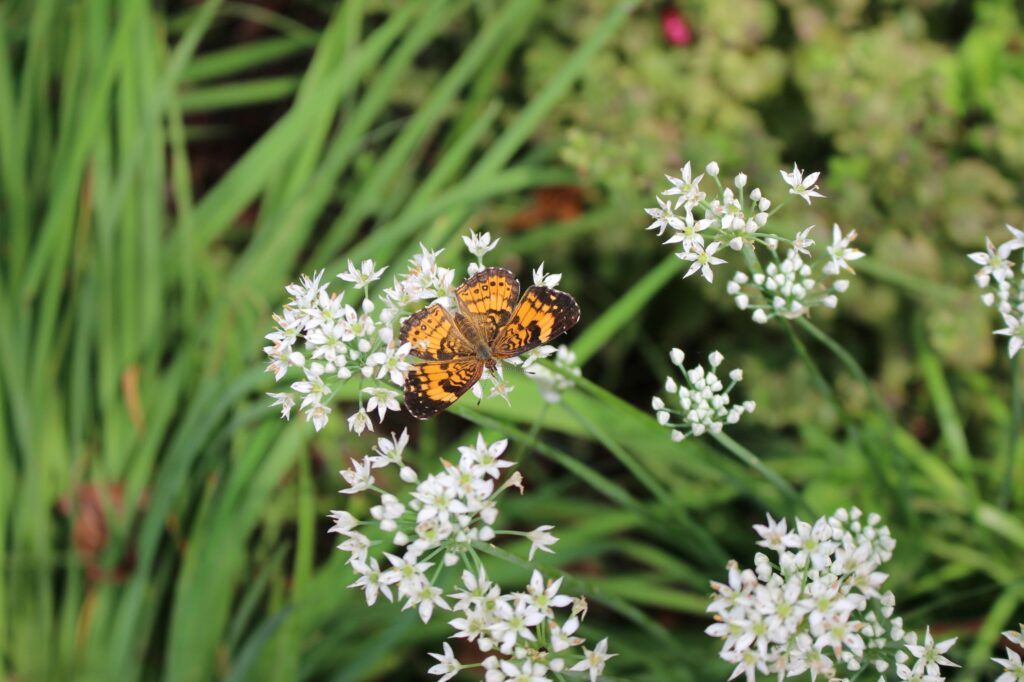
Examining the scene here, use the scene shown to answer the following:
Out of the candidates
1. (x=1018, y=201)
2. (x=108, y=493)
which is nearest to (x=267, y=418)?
(x=108, y=493)

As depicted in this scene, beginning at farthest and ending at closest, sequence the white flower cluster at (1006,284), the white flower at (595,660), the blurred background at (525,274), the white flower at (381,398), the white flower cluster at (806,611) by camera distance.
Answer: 1. the blurred background at (525,274)
2. the white flower cluster at (1006,284)
3. the white flower at (381,398)
4. the white flower at (595,660)
5. the white flower cluster at (806,611)

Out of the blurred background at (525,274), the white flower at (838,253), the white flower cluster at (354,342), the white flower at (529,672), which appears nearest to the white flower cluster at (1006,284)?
the white flower at (838,253)

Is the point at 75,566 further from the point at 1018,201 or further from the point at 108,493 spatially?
the point at 1018,201

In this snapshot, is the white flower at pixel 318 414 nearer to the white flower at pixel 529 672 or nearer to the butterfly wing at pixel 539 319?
the butterfly wing at pixel 539 319

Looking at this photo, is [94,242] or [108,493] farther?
[94,242]

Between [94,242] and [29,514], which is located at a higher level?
[94,242]

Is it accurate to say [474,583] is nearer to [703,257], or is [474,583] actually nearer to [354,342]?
[354,342]

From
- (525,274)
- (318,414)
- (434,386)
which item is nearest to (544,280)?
(434,386)

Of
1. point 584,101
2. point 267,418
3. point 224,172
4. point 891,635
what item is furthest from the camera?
point 224,172
